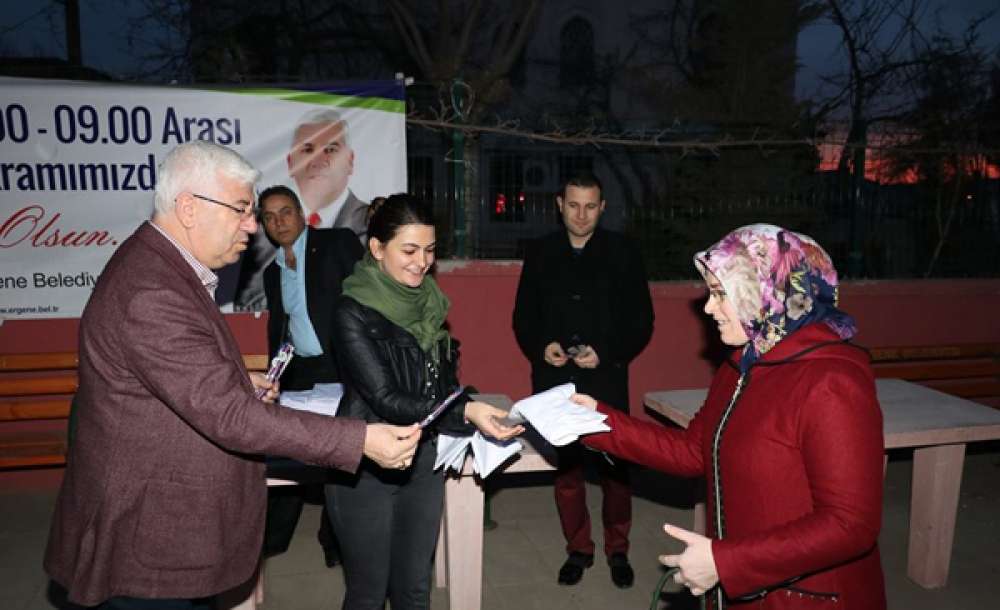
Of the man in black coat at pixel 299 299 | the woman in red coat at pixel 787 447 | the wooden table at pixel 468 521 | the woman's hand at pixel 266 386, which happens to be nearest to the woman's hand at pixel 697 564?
the woman in red coat at pixel 787 447

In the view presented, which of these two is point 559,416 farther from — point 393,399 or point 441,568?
point 441,568

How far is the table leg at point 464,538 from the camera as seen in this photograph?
3.31 metres

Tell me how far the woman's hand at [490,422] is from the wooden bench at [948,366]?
433 centimetres

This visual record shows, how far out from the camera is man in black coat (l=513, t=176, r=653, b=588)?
12.7ft

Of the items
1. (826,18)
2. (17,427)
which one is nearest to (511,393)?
(17,427)

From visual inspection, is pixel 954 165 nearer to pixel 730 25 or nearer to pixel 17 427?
pixel 730 25

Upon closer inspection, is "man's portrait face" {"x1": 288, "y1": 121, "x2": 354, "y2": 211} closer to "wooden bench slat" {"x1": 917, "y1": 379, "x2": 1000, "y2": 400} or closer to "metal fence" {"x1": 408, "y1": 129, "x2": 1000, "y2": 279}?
"metal fence" {"x1": 408, "y1": 129, "x2": 1000, "y2": 279}

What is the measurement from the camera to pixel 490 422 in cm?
262

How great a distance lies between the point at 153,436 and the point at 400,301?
3.09ft

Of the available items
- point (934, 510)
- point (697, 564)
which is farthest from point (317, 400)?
point (934, 510)

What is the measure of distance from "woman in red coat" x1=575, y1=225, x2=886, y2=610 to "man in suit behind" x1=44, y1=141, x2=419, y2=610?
3.44ft

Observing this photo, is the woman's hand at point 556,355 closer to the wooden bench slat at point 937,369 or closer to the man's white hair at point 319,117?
the man's white hair at point 319,117

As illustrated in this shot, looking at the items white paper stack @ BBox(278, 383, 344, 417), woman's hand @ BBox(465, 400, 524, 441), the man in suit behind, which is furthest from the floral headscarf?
white paper stack @ BBox(278, 383, 344, 417)

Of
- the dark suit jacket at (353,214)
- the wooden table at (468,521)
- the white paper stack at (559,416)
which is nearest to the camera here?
the white paper stack at (559,416)
